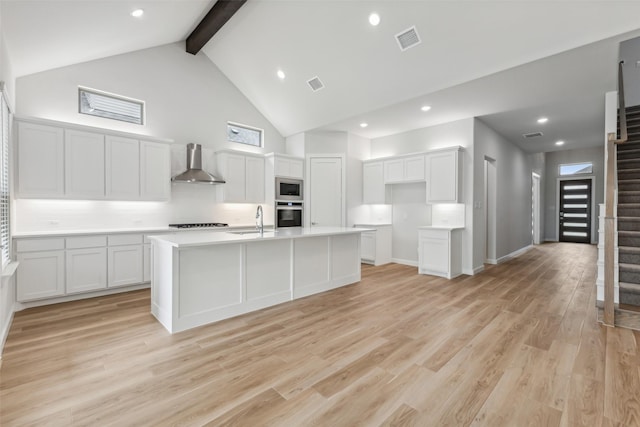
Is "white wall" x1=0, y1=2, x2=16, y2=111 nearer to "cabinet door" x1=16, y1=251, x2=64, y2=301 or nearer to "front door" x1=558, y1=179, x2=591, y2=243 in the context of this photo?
"cabinet door" x1=16, y1=251, x2=64, y2=301

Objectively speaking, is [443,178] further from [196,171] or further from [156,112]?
[156,112]

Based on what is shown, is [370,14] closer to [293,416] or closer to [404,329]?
[404,329]

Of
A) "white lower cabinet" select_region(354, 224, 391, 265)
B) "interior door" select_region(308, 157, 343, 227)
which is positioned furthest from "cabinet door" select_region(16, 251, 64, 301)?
"white lower cabinet" select_region(354, 224, 391, 265)

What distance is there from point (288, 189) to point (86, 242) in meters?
3.58

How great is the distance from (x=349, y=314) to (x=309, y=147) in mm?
4295

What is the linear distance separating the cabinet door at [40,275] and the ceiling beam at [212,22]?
392cm

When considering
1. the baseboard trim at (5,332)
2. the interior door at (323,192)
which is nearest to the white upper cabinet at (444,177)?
the interior door at (323,192)

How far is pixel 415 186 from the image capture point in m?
6.24

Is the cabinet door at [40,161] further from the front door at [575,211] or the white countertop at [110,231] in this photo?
the front door at [575,211]

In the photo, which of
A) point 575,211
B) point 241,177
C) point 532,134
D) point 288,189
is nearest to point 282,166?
point 288,189

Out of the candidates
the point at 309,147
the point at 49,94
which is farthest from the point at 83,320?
the point at 309,147

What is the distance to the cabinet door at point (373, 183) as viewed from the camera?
646cm

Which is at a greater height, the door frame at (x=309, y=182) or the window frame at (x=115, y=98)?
the window frame at (x=115, y=98)

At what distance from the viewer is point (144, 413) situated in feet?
5.52
